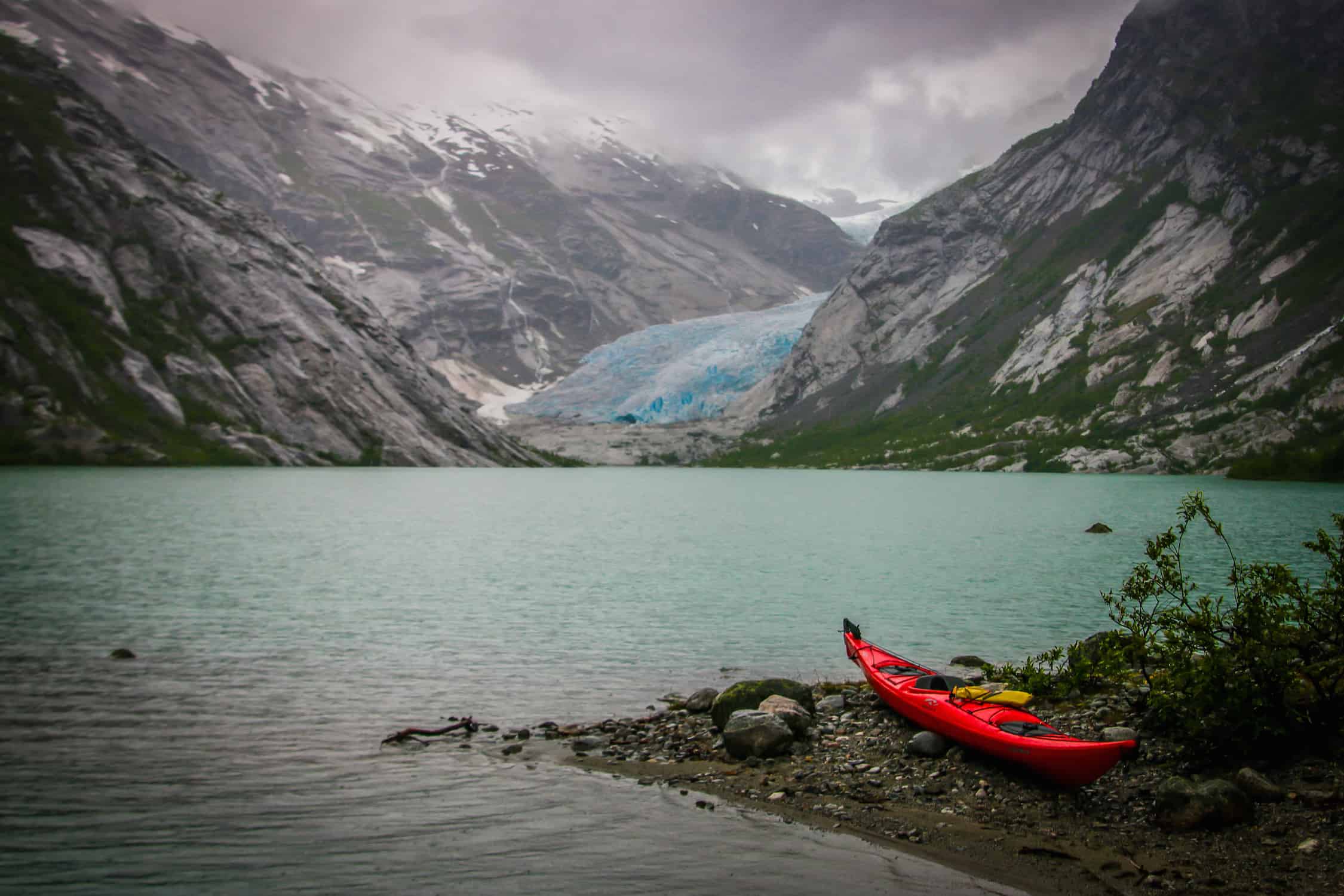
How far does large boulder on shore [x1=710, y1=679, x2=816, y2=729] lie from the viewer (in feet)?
68.6

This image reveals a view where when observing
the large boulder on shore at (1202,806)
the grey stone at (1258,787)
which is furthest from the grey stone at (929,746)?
the grey stone at (1258,787)

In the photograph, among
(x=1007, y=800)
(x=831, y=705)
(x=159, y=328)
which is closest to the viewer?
(x=1007, y=800)

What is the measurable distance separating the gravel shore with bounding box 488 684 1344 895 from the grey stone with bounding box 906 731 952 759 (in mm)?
153

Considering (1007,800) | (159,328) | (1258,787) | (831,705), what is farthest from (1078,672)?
(159,328)

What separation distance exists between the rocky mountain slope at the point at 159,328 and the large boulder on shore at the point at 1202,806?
140884 mm

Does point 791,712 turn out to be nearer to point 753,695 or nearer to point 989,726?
point 753,695

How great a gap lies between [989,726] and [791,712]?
4422 mm

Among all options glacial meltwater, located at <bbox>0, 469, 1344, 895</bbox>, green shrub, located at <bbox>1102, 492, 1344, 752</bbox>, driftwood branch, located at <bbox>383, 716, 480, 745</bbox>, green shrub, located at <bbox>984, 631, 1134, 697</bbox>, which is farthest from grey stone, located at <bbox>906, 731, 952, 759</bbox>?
driftwood branch, located at <bbox>383, 716, 480, 745</bbox>

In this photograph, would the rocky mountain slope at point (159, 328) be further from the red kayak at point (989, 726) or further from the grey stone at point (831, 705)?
the red kayak at point (989, 726)

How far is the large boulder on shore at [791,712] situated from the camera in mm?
19734

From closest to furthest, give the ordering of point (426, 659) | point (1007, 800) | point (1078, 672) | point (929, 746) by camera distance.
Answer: point (1007, 800) → point (929, 746) → point (1078, 672) → point (426, 659)

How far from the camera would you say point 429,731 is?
20.3 m

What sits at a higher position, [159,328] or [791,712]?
[159,328]

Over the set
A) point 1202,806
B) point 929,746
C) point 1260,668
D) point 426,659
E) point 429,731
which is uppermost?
point 1260,668
